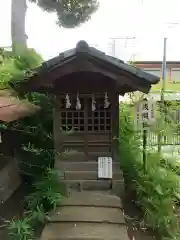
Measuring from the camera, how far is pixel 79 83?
5523 millimetres

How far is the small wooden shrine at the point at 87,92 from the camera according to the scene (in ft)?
16.3

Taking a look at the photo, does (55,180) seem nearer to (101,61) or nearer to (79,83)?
(79,83)

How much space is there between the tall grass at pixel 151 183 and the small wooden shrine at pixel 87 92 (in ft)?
2.59

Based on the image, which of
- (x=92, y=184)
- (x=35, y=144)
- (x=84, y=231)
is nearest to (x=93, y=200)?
(x=92, y=184)

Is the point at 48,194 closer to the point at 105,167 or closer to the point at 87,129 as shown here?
the point at 105,167

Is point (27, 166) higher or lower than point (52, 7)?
lower

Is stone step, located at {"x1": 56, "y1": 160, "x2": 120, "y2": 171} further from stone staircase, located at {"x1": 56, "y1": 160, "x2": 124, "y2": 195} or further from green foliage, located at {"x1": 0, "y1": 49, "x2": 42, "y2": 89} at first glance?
green foliage, located at {"x1": 0, "y1": 49, "x2": 42, "y2": 89}

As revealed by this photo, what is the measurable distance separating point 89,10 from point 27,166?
5004mm

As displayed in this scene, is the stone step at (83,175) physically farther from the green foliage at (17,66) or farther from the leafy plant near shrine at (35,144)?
the green foliage at (17,66)

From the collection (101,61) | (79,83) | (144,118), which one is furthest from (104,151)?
(101,61)

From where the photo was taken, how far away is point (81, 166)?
569 cm

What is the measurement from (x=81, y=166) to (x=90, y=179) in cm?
30

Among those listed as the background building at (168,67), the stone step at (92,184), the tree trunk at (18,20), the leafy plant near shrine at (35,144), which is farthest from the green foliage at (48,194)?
the background building at (168,67)

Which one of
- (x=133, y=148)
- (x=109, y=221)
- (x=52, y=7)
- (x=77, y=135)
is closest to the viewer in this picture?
(x=109, y=221)
